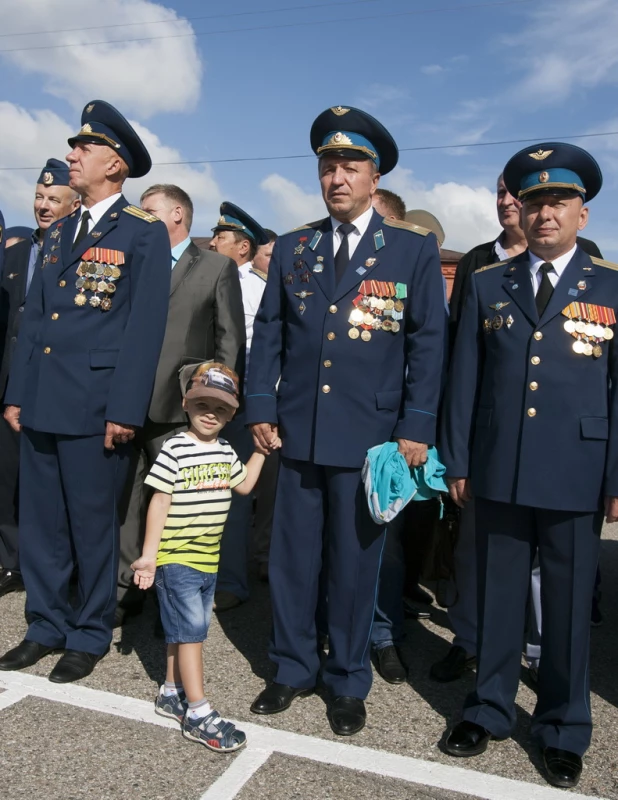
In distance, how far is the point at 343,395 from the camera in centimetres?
317

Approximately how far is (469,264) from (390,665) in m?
2.07

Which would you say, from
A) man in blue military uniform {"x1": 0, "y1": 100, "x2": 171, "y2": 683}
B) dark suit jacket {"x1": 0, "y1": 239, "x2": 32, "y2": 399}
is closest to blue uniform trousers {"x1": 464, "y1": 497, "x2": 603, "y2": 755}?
man in blue military uniform {"x1": 0, "y1": 100, "x2": 171, "y2": 683}

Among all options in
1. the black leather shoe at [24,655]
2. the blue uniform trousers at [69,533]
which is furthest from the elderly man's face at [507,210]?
the black leather shoe at [24,655]

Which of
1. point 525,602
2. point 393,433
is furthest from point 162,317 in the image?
point 525,602

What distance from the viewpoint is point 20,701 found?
3.08 m

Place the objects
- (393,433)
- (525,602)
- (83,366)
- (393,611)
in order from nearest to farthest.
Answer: (525,602) → (393,433) → (83,366) → (393,611)

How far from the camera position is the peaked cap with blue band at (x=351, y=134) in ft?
10.5

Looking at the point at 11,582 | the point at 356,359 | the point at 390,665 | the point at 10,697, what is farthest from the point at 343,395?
the point at 11,582

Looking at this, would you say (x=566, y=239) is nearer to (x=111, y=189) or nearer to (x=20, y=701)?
(x=111, y=189)

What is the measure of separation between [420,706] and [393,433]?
1.12 m

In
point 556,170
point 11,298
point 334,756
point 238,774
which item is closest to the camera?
point 238,774

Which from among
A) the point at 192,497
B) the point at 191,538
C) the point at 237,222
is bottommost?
the point at 191,538

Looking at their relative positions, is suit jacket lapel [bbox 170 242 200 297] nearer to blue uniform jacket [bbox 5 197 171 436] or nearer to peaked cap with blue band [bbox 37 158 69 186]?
blue uniform jacket [bbox 5 197 171 436]

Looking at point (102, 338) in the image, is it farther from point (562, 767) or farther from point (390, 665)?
point (562, 767)
